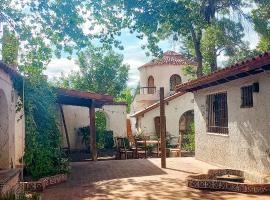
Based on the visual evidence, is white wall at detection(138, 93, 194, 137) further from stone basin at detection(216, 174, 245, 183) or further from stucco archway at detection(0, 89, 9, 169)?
stucco archway at detection(0, 89, 9, 169)

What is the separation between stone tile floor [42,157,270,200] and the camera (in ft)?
27.1

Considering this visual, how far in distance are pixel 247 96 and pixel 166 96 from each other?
67.2ft

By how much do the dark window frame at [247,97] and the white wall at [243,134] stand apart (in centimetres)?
12

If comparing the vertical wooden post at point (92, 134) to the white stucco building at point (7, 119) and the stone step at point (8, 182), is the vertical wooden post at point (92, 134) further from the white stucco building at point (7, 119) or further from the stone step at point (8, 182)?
the stone step at point (8, 182)

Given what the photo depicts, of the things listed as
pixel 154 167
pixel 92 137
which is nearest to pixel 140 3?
pixel 154 167

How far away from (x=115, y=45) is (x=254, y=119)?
475 cm

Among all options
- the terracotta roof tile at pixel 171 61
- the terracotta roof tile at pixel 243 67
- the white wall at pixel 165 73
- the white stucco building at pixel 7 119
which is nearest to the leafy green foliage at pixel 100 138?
the white wall at pixel 165 73

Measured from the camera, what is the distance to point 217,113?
13.2m

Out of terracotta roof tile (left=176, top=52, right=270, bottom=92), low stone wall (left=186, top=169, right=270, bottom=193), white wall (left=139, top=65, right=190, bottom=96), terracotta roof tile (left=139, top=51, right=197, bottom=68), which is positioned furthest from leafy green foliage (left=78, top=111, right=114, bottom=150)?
low stone wall (left=186, top=169, right=270, bottom=193)

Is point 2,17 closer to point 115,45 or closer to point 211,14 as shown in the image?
point 115,45

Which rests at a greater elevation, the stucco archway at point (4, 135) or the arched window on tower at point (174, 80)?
the arched window on tower at point (174, 80)

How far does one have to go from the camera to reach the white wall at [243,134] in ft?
31.0

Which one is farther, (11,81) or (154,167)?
(154,167)

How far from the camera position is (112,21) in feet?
35.1
